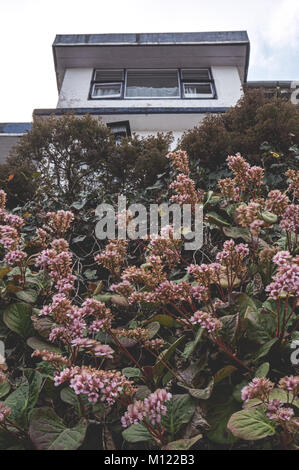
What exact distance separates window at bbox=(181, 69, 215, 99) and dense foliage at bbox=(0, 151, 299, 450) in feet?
27.1

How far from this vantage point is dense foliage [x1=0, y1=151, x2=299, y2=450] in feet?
4.43

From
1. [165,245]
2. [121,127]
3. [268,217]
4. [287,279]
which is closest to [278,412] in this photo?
[287,279]

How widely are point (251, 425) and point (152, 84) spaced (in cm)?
1042

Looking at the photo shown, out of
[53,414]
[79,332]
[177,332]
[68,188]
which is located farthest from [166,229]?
[68,188]

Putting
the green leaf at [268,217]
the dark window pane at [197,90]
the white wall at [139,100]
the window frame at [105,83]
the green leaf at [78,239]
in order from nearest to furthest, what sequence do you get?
the green leaf at [268,217], the green leaf at [78,239], the white wall at [139,100], the window frame at [105,83], the dark window pane at [197,90]

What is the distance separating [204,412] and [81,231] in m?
2.08

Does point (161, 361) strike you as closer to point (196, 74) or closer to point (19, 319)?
point (19, 319)

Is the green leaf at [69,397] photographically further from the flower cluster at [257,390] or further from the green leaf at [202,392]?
the flower cluster at [257,390]

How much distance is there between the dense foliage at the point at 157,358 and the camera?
4.43 ft

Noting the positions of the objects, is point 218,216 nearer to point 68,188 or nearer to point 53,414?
point 53,414

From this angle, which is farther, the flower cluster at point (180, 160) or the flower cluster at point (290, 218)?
the flower cluster at point (180, 160)

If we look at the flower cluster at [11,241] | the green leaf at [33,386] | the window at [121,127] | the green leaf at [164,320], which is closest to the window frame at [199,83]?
the window at [121,127]

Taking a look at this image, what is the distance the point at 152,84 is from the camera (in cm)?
1030
